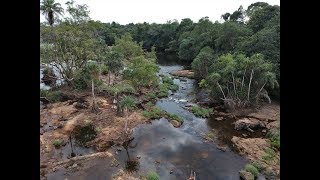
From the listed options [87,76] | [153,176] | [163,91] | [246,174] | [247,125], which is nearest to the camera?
[153,176]

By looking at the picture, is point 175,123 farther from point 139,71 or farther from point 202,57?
point 202,57

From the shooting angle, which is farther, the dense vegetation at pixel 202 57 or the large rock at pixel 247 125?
the dense vegetation at pixel 202 57

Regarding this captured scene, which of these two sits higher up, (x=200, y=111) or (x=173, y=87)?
(x=173, y=87)

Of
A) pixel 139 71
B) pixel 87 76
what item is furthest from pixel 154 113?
pixel 87 76

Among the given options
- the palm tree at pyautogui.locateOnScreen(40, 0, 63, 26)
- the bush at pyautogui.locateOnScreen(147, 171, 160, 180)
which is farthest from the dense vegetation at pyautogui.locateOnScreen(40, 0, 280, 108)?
the bush at pyautogui.locateOnScreen(147, 171, 160, 180)

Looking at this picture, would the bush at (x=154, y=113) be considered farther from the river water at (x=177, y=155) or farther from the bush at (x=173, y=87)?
the bush at (x=173, y=87)

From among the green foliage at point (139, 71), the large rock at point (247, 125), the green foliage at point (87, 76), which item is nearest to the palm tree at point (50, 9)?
the green foliage at point (87, 76)

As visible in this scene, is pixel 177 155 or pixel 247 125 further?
pixel 247 125
